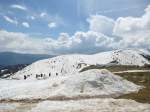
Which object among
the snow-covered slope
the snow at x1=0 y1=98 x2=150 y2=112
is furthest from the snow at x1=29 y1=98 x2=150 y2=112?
the snow-covered slope

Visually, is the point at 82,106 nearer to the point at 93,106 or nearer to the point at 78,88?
the point at 93,106

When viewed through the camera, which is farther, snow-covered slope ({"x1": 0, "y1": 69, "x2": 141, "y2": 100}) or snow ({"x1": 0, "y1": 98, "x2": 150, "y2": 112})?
snow-covered slope ({"x1": 0, "y1": 69, "x2": 141, "y2": 100})

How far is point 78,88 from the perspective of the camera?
5953 cm

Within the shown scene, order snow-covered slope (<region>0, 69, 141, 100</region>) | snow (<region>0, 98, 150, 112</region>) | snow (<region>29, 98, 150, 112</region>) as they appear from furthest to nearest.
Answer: snow-covered slope (<region>0, 69, 141, 100</region>) → snow (<region>0, 98, 150, 112</region>) → snow (<region>29, 98, 150, 112</region>)

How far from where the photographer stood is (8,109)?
47719mm

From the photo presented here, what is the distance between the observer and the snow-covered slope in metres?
57.2

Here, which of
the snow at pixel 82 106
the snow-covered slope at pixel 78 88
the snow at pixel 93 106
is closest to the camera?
the snow at pixel 93 106

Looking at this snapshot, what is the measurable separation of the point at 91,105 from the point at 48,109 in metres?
7.36

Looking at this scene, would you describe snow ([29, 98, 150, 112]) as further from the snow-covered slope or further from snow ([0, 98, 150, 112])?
the snow-covered slope

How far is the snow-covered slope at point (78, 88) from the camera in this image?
57241 mm

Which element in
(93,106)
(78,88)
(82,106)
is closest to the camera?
(93,106)

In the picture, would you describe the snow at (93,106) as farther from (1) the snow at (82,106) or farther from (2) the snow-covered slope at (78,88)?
(2) the snow-covered slope at (78,88)

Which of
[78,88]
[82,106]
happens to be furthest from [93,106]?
[78,88]

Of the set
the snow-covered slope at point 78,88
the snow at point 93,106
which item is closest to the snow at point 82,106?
the snow at point 93,106
